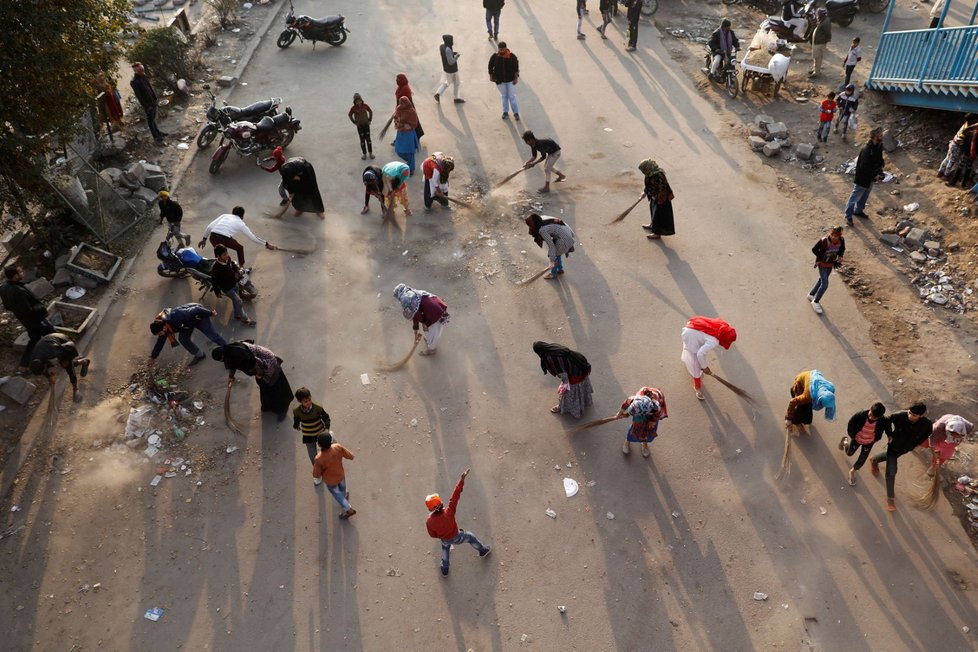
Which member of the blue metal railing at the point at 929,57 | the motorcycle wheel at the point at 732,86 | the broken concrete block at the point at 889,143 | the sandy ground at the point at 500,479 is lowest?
the sandy ground at the point at 500,479

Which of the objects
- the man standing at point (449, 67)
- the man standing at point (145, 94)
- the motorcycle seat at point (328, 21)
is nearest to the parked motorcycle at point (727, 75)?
the man standing at point (449, 67)

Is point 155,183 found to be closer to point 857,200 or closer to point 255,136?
point 255,136

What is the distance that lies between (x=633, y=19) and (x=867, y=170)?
7.75 meters

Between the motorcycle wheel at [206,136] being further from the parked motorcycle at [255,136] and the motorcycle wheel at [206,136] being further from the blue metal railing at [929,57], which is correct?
the blue metal railing at [929,57]

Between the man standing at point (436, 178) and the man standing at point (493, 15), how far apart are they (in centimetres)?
672

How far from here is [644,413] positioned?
22.6ft

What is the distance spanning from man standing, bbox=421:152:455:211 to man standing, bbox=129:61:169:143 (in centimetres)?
577

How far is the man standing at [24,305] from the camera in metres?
8.15

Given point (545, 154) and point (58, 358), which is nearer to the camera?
point (58, 358)

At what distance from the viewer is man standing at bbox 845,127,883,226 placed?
32.6 ft

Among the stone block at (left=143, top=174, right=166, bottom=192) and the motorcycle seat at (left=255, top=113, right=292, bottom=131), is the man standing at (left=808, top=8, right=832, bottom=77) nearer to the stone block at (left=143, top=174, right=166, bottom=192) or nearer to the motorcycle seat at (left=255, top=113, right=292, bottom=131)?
the motorcycle seat at (left=255, top=113, right=292, bottom=131)

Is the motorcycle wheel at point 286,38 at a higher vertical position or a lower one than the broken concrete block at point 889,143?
higher

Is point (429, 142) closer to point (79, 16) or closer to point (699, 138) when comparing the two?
point (699, 138)

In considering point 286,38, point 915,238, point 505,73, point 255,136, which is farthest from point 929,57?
point 286,38
